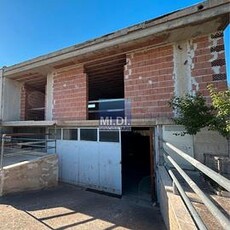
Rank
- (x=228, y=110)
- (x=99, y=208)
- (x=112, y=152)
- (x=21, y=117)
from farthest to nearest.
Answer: (x=21, y=117), (x=112, y=152), (x=99, y=208), (x=228, y=110)

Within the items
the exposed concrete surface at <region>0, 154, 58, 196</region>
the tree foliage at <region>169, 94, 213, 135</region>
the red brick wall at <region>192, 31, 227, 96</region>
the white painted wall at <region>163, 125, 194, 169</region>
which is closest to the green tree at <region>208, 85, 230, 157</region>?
the tree foliage at <region>169, 94, 213, 135</region>

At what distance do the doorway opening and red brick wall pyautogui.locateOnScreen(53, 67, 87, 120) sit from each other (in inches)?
82.8

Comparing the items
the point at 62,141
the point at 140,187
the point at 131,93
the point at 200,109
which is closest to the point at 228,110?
the point at 200,109

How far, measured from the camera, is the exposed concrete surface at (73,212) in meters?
4.29

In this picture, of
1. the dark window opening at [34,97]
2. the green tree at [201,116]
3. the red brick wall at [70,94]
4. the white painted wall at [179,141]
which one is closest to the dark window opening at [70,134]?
the red brick wall at [70,94]

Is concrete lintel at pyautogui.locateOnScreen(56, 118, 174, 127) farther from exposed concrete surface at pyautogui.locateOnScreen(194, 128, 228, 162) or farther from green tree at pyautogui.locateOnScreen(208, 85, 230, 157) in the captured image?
green tree at pyautogui.locateOnScreen(208, 85, 230, 157)

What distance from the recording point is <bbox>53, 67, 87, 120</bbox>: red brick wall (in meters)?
7.89

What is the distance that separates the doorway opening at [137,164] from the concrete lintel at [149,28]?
10.2 ft

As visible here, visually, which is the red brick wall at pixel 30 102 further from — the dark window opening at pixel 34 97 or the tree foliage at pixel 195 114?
the tree foliage at pixel 195 114

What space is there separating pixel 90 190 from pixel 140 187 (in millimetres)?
1902

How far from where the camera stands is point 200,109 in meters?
4.62

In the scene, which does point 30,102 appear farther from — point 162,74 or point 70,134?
point 162,74

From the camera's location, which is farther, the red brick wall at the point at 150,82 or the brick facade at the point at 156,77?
the red brick wall at the point at 150,82

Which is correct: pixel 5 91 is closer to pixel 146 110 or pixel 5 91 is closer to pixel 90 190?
pixel 90 190
